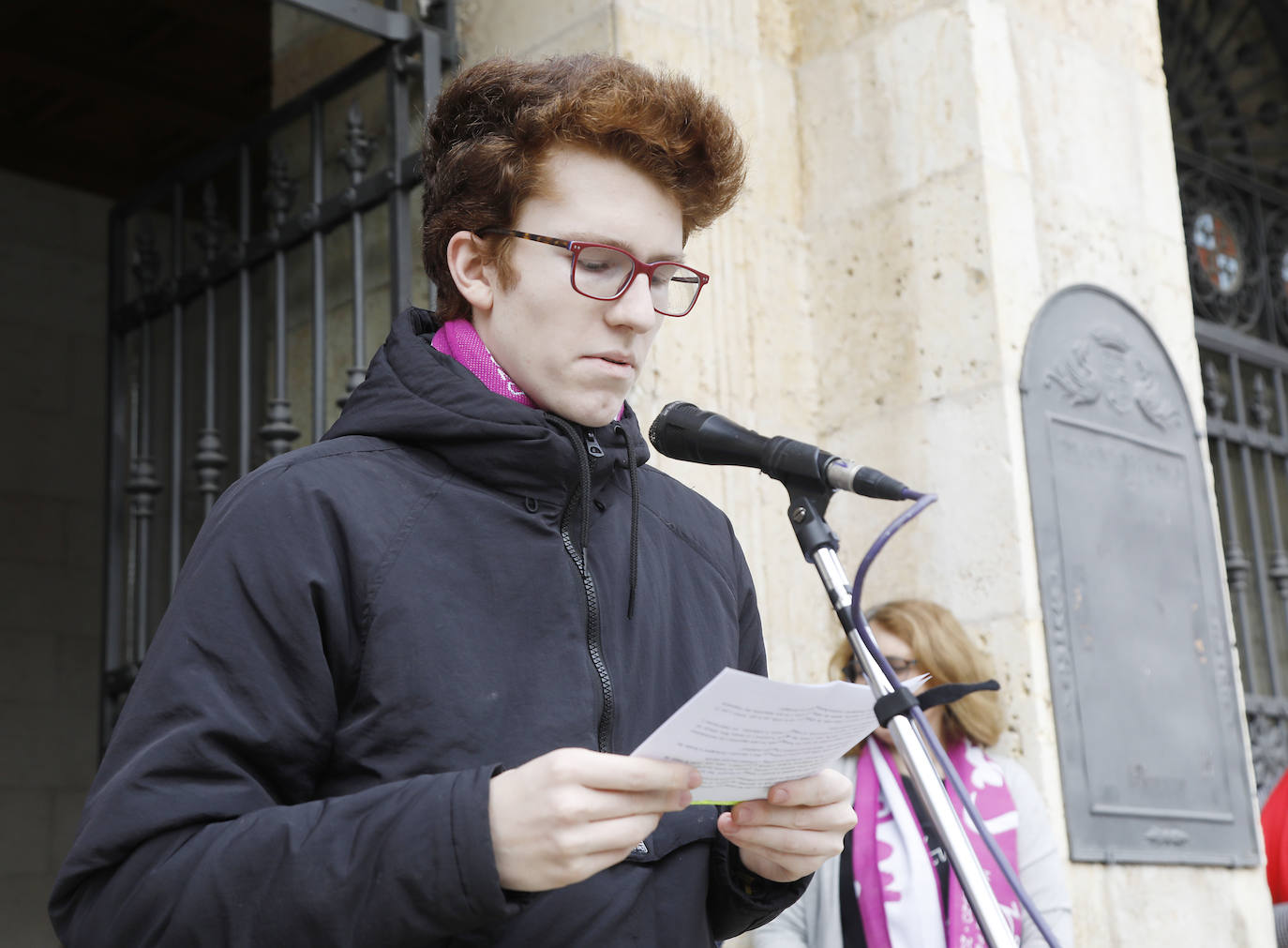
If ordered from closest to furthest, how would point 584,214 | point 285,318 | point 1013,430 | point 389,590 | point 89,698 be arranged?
point 389,590 → point 584,214 → point 1013,430 → point 285,318 → point 89,698

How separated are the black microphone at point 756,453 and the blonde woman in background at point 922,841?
1.50 metres

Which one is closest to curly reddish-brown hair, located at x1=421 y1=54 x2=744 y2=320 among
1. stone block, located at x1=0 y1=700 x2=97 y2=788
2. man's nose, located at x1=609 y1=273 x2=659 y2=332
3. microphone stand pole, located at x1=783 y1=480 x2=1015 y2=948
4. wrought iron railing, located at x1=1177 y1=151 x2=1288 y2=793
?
man's nose, located at x1=609 y1=273 x2=659 y2=332

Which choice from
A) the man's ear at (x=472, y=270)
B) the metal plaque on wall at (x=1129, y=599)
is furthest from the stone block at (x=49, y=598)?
the man's ear at (x=472, y=270)

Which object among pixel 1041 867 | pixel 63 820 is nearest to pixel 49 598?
pixel 63 820

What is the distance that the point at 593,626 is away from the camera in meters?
1.54

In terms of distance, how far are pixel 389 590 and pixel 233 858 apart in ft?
0.96

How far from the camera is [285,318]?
404 centimetres

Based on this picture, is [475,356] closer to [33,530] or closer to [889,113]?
[889,113]

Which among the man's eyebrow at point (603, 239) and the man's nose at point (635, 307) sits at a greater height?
the man's eyebrow at point (603, 239)

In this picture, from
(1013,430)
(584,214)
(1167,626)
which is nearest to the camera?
(584,214)

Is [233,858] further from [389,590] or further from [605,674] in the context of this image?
[605,674]

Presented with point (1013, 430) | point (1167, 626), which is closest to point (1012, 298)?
point (1013, 430)

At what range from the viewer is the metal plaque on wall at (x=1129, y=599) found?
134 inches

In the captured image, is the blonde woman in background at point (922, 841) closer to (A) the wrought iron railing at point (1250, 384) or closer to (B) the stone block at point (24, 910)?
(A) the wrought iron railing at point (1250, 384)
